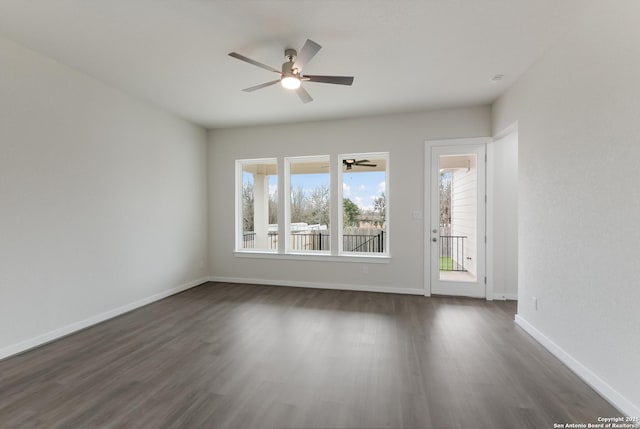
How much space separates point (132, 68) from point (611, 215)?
Answer: 15.2ft

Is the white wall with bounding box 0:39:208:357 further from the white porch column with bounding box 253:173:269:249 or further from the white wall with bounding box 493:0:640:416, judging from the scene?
the white wall with bounding box 493:0:640:416

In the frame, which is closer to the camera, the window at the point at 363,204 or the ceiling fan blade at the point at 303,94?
the ceiling fan blade at the point at 303,94

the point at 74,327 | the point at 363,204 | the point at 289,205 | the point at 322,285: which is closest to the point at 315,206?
the point at 289,205

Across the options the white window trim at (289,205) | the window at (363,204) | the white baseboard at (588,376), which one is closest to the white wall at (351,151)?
the white window trim at (289,205)

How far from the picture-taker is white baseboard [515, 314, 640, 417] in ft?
6.02

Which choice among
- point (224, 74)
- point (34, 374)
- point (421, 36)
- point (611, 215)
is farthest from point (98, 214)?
point (611, 215)

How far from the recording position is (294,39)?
2602mm

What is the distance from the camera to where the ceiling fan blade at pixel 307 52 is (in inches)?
87.0

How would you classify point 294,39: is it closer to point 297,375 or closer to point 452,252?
point 297,375

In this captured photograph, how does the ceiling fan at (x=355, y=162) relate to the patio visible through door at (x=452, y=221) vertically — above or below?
above

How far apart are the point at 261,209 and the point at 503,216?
4206 millimetres

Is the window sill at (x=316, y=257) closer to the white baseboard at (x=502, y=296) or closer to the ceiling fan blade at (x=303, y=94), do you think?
the white baseboard at (x=502, y=296)

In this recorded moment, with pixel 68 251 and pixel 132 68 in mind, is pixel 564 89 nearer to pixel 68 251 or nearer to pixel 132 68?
pixel 132 68

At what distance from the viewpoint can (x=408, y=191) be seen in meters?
4.59
